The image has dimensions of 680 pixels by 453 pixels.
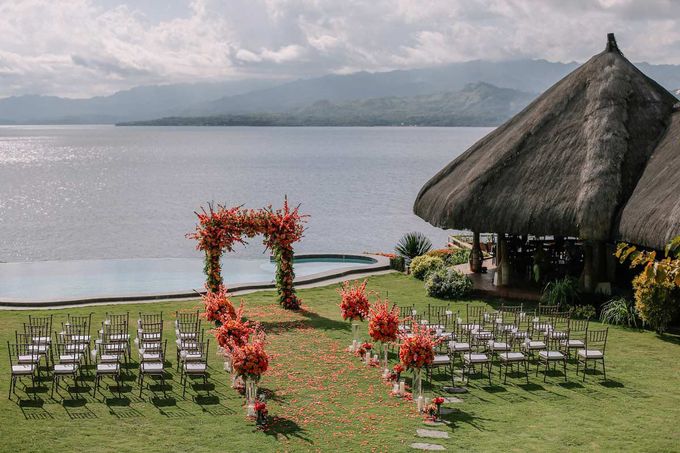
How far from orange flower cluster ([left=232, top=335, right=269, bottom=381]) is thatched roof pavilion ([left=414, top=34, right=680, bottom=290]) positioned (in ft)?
39.5

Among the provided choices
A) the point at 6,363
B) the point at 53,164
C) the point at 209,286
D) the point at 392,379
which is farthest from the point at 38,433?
the point at 53,164

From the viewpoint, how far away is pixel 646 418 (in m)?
15.4

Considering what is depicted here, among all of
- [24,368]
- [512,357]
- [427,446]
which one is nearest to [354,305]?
[512,357]

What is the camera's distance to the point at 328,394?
16672 mm

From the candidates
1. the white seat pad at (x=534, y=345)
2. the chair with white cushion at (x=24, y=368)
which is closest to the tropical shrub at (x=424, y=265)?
the white seat pad at (x=534, y=345)

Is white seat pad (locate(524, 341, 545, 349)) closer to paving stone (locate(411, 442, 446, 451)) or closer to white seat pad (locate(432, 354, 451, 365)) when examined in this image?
white seat pad (locate(432, 354, 451, 365))

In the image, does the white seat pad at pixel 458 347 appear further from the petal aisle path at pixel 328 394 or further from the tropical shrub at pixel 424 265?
the tropical shrub at pixel 424 265

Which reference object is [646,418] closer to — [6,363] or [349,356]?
[349,356]

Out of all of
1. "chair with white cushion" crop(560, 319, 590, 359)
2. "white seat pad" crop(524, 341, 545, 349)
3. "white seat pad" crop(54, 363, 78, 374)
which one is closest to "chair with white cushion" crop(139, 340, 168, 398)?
"white seat pad" crop(54, 363, 78, 374)

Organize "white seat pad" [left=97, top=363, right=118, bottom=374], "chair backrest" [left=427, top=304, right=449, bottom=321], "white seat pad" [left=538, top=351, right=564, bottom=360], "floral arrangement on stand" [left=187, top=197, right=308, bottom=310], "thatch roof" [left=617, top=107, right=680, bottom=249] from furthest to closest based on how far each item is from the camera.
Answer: "floral arrangement on stand" [left=187, top=197, right=308, bottom=310] → "chair backrest" [left=427, top=304, right=449, bottom=321] → "thatch roof" [left=617, top=107, right=680, bottom=249] → "white seat pad" [left=538, top=351, right=564, bottom=360] → "white seat pad" [left=97, top=363, right=118, bottom=374]

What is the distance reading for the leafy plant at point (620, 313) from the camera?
2322 centimetres

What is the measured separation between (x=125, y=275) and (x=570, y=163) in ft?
62.5

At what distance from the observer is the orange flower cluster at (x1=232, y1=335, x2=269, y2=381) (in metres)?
15.2

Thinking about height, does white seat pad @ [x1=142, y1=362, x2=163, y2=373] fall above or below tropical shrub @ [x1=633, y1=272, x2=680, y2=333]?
below
